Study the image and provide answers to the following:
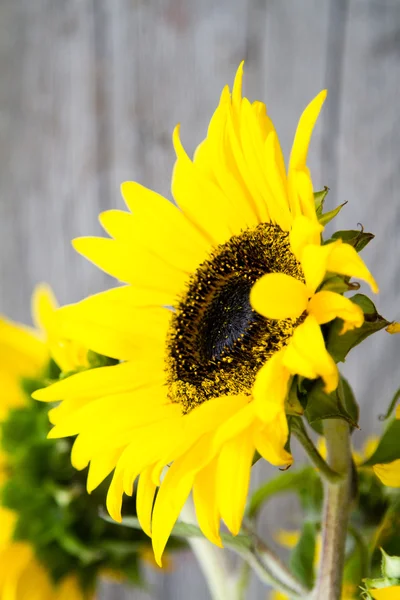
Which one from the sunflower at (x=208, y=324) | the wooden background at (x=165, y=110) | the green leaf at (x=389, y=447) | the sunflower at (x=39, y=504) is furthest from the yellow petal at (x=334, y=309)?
the wooden background at (x=165, y=110)

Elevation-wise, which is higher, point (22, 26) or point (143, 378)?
point (22, 26)

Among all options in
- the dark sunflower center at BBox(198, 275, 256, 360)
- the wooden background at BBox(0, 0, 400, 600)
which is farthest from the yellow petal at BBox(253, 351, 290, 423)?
the wooden background at BBox(0, 0, 400, 600)

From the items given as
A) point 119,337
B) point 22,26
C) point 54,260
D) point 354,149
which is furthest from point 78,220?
point 119,337

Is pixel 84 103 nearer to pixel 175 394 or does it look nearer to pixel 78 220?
pixel 78 220

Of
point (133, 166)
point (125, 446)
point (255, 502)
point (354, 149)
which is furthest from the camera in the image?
point (133, 166)

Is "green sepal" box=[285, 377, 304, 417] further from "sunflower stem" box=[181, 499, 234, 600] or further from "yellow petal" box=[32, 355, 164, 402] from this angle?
"sunflower stem" box=[181, 499, 234, 600]
